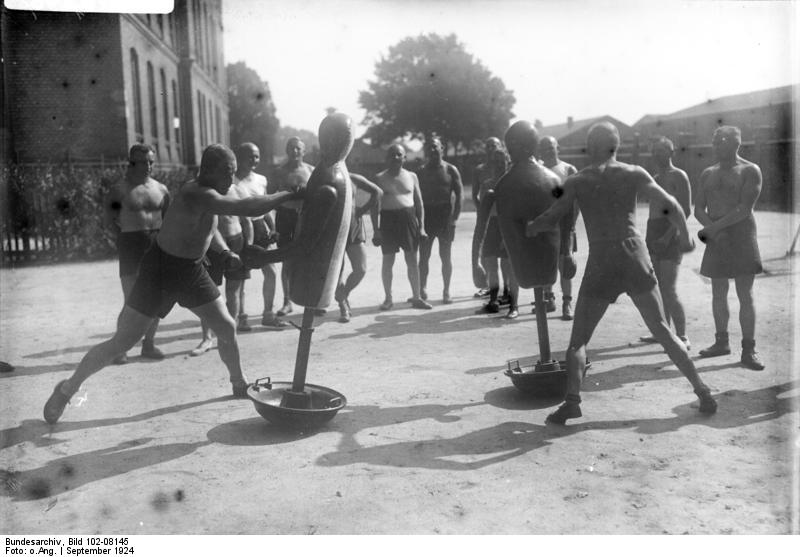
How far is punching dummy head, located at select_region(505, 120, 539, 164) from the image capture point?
16.1 ft

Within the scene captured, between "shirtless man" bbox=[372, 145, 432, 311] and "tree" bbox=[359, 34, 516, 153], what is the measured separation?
10.5m

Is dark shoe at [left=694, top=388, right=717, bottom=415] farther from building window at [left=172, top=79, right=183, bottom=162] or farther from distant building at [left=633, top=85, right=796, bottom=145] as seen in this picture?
building window at [left=172, top=79, right=183, bottom=162]

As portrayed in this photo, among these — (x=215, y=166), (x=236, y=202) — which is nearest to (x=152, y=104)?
(x=215, y=166)

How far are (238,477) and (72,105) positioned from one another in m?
21.9

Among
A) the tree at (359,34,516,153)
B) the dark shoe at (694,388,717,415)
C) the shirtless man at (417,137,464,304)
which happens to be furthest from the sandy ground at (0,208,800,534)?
the tree at (359,34,516,153)

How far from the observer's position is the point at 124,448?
452cm

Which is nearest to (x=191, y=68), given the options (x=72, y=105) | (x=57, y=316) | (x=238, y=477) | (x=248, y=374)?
(x=72, y=105)

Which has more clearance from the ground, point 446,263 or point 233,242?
point 233,242

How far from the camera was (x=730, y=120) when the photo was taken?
129 feet

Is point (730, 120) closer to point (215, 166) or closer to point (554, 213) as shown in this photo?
point (554, 213)

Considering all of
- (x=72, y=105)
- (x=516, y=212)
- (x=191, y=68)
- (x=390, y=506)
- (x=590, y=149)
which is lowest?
(x=390, y=506)

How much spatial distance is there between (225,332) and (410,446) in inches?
65.7

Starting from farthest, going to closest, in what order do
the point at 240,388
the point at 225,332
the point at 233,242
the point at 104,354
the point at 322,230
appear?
the point at 233,242 → the point at 240,388 → the point at 225,332 → the point at 104,354 → the point at 322,230
